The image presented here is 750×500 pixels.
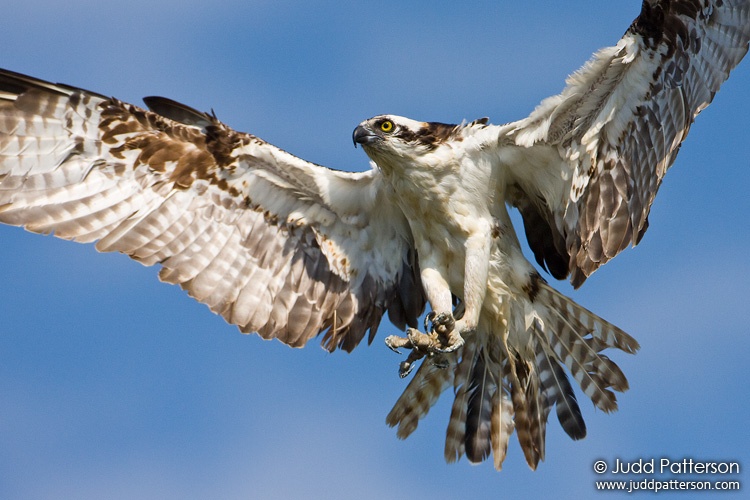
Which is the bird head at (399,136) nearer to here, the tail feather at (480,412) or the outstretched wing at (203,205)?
the outstretched wing at (203,205)

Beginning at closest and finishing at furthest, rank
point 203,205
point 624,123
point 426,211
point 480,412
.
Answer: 1. point 624,123
2. point 426,211
3. point 203,205
4. point 480,412

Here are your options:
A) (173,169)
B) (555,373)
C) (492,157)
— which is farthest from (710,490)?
(173,169)

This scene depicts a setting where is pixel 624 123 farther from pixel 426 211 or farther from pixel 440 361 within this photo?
pixel 440 361

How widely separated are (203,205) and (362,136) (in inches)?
59.6

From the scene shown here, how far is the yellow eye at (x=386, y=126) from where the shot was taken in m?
9.54

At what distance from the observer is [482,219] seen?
966cm

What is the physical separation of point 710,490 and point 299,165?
4314 mm

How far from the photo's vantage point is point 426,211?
9625 mm

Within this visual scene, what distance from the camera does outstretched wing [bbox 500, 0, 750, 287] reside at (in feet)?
29.1

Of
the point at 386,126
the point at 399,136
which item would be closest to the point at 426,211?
the point at 399,136

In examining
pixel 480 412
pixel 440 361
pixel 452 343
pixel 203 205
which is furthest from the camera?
pixel 480 412

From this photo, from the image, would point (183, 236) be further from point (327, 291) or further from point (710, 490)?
point (710, 490)

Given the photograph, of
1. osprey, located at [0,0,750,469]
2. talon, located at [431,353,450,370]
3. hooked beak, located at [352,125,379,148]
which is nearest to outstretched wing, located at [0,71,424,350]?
osprey, located at [0,0,750,469]

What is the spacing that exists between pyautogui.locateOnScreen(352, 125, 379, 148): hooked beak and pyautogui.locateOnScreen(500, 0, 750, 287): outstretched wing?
3.35 ft
